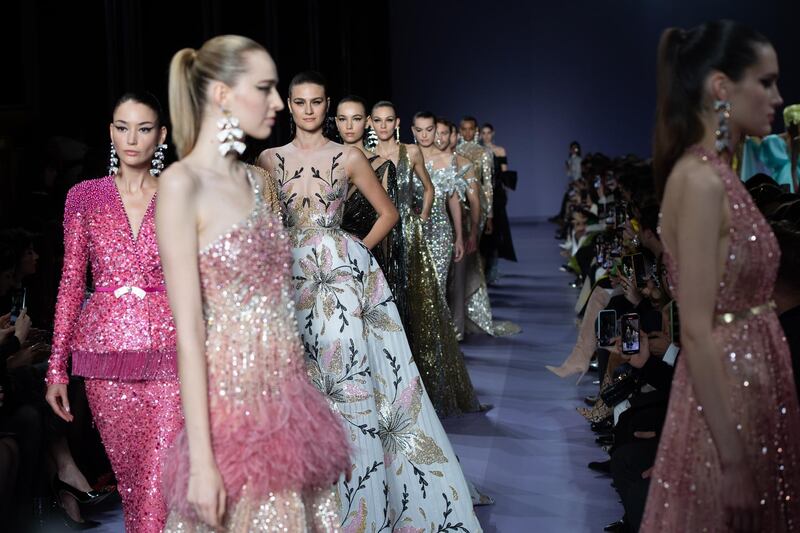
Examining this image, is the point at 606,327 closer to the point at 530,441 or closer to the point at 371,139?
the point at 530,441

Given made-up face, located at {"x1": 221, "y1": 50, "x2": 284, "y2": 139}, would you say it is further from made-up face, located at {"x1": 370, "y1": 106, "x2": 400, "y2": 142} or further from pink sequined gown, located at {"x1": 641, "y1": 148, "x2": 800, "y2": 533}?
made-up face, located at {"x1": 370, "y1": 106, "x2": 400, "y2": 142}

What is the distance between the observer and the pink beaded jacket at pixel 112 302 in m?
2.82

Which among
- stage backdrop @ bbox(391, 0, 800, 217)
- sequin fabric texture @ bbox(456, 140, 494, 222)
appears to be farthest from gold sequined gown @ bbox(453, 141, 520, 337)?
stage backdrop @ bbox(391, 0, 800, 217)

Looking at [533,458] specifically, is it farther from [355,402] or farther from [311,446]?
[311,446]

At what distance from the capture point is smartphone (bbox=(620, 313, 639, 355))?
3096mm

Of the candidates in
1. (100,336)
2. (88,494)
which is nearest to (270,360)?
(100,336)

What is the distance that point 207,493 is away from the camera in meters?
1.85

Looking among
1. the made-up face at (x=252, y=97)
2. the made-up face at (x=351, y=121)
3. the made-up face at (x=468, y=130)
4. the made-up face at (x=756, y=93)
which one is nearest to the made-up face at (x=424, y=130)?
the made-up face at (x=351, y=121)

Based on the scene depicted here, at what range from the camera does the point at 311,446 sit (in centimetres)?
196

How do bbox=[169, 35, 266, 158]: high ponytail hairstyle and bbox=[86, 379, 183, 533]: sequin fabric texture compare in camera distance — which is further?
bbox=[86, 379, 183, 533]: sequin fabric texture

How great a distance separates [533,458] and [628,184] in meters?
1.48

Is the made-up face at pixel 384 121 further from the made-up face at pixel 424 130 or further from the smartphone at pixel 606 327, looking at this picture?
the smartphone at pixel 606 327

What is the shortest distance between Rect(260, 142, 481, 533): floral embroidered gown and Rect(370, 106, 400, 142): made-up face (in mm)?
2244

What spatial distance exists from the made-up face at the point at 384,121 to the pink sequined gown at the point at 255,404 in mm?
3817
